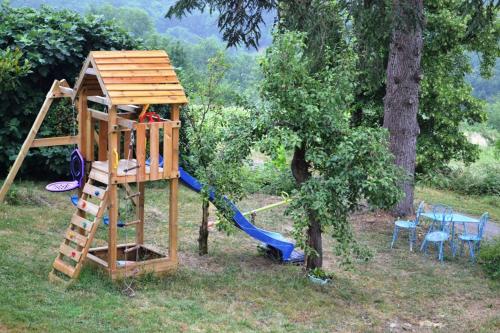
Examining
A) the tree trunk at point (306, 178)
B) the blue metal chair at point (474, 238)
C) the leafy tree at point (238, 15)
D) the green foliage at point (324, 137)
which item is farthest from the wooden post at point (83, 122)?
the blue metal chair at point (474, 238)

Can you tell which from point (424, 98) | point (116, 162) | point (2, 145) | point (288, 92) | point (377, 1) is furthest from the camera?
point (424, 98)

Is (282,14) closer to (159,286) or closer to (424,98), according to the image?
(424,98)

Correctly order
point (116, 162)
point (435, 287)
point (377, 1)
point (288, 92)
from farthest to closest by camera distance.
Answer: point (377, 1)
point (435, 287)
point (288, 92)
point (116, 162)

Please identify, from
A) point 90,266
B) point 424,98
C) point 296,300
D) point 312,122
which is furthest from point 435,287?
point 424,98

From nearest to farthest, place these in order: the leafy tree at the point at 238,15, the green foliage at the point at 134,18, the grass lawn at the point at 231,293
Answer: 1. the grass lawn at the point at 231,293
2. the leafy tree at the point at 238,15
3. the green foliage at the point at 134,18

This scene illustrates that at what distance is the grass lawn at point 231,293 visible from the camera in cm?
672

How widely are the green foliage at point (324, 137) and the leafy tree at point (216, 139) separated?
1.57 feet

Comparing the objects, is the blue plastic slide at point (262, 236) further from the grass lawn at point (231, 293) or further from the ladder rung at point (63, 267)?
the ladder rung at point (63, 267)

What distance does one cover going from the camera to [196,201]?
13.1 m

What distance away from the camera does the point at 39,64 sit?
41.9ft

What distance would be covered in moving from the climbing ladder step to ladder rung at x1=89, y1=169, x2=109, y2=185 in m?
0.29

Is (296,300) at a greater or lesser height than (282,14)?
lesser

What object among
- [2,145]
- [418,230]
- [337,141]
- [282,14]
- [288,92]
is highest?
[282,14]

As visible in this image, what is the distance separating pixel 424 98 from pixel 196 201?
5.65 m
